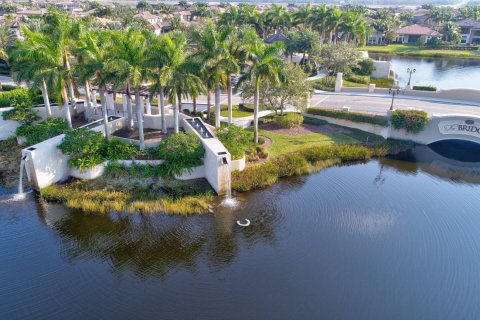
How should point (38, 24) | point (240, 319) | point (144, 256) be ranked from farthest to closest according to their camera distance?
1. point (38, 24)
2. point (144, 256)
3. point (240, 319)

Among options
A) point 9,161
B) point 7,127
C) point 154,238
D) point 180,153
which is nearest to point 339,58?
point 180,153

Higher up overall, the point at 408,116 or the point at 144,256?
the point at 408,116

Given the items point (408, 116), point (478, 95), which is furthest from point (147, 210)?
point (478, 95)

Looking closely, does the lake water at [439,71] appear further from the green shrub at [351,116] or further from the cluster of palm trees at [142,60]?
the cluster of palm trees at [142,60]

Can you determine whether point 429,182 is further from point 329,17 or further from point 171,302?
point 329,17

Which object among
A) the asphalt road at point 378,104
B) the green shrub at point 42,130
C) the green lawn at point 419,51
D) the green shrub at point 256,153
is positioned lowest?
the green shrub at point 256,153

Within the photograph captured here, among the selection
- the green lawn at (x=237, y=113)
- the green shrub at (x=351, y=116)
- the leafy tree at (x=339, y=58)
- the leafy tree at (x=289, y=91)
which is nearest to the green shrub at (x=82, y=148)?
the leafy tree at (x=289, y=91)

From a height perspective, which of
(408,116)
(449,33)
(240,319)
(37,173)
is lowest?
(240,319)

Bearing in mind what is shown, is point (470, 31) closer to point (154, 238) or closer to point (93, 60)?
point (93, 60)
